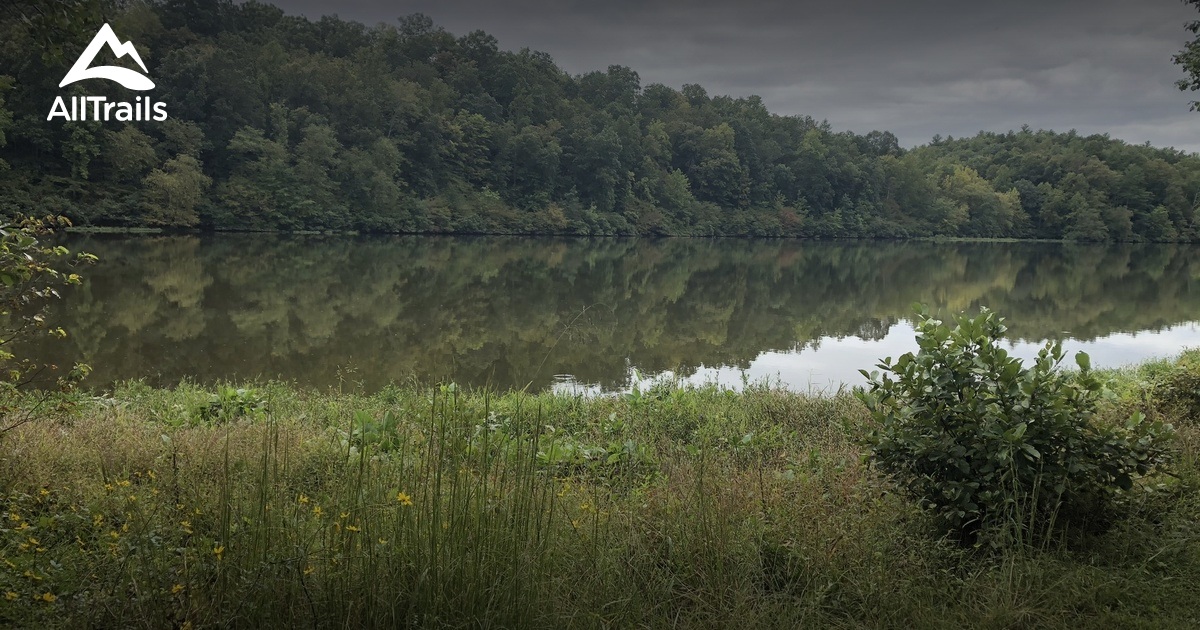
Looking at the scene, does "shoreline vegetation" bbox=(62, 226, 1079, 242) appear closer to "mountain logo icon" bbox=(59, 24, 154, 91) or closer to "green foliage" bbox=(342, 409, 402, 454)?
"mountain logo icon" bbox=(59, 24, 154, 91)

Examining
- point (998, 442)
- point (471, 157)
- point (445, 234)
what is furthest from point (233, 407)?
point (471, 157)

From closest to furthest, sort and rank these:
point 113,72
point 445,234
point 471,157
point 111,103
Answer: point 113,72 → point 111,103 → point 445,234 → point 471,157

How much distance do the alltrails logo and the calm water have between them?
744 centimetres

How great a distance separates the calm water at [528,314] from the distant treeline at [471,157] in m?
7.65

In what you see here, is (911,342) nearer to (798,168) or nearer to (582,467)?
(582,467)

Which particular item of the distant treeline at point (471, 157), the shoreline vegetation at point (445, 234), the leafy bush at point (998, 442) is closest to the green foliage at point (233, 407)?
the leafy bush at point (998, 442)

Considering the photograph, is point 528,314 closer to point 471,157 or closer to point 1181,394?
point 1181,394

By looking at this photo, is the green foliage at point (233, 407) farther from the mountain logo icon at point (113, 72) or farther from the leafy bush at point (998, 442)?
the mountain logo icon at point (113, 72)

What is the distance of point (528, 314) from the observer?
19.4m

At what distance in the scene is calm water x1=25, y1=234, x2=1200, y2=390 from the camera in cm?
1280

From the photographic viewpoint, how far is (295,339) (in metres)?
14.7

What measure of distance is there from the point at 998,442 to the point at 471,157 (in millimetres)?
61389

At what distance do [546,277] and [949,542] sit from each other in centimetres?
2485

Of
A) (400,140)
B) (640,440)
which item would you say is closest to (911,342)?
(640,440)
